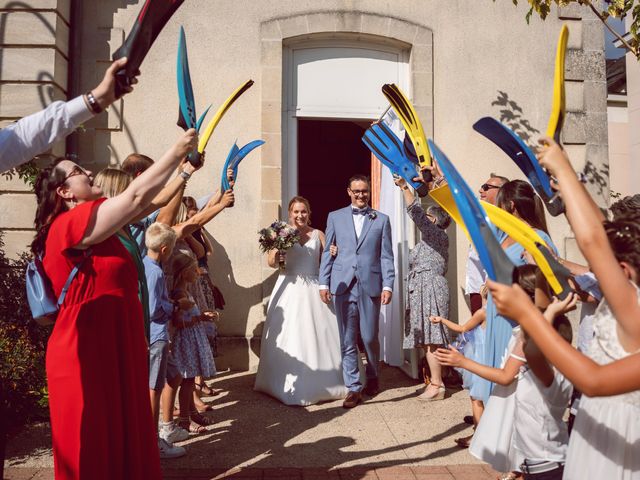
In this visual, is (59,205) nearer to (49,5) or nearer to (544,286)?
(544,286)

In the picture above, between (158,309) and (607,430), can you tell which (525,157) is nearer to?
(607,430)

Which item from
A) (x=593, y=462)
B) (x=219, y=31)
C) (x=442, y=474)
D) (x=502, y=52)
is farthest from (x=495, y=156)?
(x=593, y=462)

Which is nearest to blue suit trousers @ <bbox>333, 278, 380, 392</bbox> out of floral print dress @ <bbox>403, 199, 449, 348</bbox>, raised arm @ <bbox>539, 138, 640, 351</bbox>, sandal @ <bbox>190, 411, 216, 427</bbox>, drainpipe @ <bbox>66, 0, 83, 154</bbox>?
floral print dress @ <bbox>403, 199, 449, 348</bbox>

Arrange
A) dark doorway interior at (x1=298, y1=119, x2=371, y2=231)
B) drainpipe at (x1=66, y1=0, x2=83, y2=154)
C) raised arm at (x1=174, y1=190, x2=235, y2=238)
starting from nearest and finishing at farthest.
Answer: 1. raised arm at (x1=174, y1=190, x2=235, y2=238)
2. drainpipe at (x1=66, y1=0, x2=83, y2=154)
3. dark doorway interior at (x1=298, y1=119, x2=371, y2=231)

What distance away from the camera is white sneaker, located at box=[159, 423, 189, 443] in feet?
14.6

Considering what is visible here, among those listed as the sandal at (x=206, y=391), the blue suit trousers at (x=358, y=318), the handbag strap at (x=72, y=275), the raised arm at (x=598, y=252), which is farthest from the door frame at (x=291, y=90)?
the raised arm at (x=598, y=252)

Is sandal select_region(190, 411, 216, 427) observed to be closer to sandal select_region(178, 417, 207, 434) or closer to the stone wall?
sandal select_region(178, 417, 207, 434)

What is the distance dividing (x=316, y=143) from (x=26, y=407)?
27.4 feet

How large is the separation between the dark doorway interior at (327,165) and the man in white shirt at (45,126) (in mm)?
9717

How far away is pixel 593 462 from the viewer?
2102mm

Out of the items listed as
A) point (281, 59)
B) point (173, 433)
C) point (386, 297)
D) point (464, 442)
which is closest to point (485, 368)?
point (464, 442)

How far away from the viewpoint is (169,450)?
430 centimetres

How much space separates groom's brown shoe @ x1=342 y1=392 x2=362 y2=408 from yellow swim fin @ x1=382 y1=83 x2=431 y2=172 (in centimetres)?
285

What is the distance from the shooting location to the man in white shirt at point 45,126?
2.52 metres
